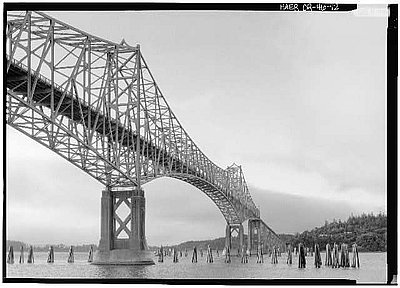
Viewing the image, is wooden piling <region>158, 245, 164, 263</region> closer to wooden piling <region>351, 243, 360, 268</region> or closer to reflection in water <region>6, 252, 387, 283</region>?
reflection in water <region>6, 252, 387, 283</region>

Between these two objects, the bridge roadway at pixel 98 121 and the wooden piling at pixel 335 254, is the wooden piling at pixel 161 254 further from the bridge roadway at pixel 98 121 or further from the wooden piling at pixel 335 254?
the wooden piling at pixel 335 254

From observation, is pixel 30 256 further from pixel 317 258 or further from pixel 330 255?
pixel 330 255

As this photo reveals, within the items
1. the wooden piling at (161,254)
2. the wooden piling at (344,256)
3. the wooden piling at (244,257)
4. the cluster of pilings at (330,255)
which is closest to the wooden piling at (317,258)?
the cluster of pilings at (330,255)

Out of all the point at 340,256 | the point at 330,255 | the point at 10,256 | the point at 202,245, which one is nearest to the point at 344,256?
the point at 340,256

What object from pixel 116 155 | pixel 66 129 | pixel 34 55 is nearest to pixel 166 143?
pixel 116 155

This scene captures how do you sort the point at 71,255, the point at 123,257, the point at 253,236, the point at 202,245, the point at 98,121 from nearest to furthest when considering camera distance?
1. the point at 71,255
2. the point at 202,245
3. the point at 123,257
4. the point at 98,121
5. the point at 253,236

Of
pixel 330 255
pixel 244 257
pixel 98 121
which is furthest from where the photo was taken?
pixel 244 257

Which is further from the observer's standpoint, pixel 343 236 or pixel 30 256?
pixel 343 236

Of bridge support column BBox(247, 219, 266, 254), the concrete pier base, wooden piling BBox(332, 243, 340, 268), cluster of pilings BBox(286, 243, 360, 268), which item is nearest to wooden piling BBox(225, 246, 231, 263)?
bridge support column BBox(247, 219, 266, 254)
